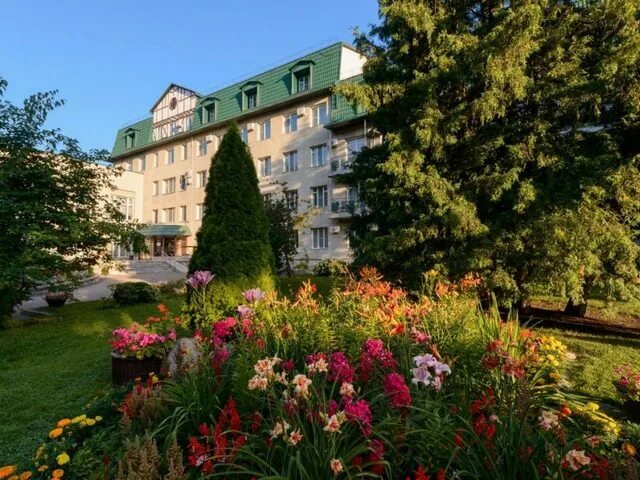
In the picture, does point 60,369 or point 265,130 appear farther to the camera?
point 265,130

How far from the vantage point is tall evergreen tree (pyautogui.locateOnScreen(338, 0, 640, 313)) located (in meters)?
7.34

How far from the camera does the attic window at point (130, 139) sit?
40406 mm

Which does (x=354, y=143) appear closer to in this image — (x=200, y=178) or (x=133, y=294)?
(x=200, y=178)

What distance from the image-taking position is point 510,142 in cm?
862

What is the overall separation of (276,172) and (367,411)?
2777 centimetres

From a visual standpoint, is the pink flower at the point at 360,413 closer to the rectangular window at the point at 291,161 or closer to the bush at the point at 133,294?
the bush at the point at 133,294

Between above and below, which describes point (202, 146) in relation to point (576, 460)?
above

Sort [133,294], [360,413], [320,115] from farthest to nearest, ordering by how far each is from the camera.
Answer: [320,115] < [133,294] < [360,413]

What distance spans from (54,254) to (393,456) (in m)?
9.08

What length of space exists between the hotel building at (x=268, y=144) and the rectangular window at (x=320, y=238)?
0.07 meters

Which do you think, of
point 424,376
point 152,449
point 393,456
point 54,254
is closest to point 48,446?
point 152,449

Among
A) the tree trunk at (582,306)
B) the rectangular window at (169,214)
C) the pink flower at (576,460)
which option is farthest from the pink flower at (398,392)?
the rectangular window at (169,214)

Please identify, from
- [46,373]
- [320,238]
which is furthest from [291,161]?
[46,373]

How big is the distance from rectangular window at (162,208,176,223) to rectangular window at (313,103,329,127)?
1693 centimetres
